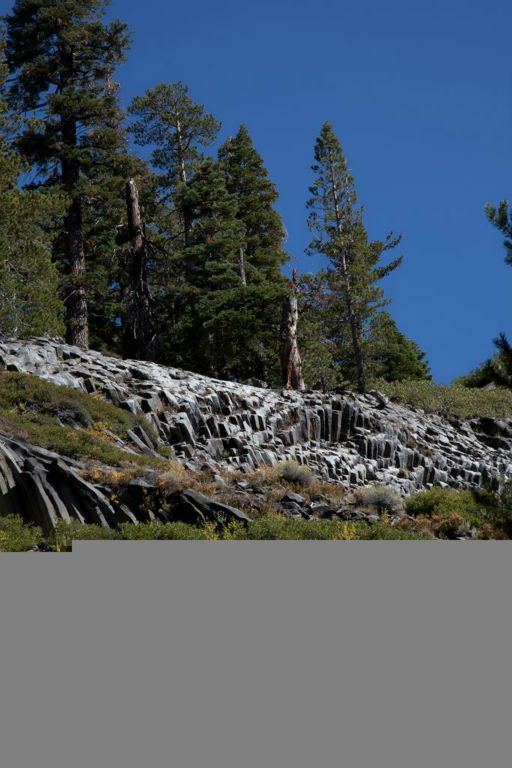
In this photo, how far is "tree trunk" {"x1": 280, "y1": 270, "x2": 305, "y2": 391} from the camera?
29.5 metres

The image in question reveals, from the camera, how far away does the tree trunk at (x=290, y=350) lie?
2947cm

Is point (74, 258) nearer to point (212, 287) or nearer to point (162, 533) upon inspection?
point (212, 287)

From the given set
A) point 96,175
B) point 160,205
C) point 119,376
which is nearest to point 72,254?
point 96,175

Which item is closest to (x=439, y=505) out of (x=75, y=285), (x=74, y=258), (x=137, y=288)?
(x=137, y=288)

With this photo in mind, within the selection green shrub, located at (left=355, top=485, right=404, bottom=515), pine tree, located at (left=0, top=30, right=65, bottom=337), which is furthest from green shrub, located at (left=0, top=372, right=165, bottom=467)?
pine tree, located at (left=0, top=30, right=65, bottom=337)

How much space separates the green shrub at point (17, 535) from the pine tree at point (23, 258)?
1343cm

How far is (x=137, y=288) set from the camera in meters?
31.4

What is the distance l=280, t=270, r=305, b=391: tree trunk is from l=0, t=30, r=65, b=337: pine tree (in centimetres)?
730

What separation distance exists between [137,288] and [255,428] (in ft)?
35.1

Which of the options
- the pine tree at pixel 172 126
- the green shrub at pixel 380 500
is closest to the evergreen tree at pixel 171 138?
the pine tree at pixel 172 126

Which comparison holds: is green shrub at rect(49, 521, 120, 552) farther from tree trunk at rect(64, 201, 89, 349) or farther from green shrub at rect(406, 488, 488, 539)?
tree trunk at rect(64, 201, 89, 349)
